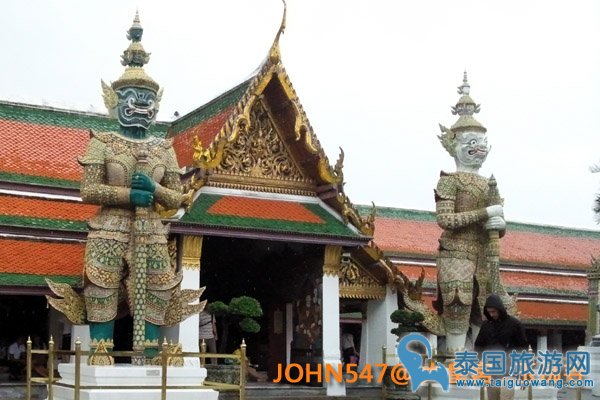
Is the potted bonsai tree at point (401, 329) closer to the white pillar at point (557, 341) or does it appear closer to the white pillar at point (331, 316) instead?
the white pillar at point (331, 316)

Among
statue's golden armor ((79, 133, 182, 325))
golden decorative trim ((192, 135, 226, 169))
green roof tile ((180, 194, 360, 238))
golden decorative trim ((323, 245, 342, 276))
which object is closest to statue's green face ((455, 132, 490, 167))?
green roof tile ((180, 194, 360, 238))

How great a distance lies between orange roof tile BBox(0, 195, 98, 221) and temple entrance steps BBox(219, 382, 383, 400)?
12.3 feet

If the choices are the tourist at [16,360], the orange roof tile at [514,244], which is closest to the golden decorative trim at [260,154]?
the tourist at [16,360]

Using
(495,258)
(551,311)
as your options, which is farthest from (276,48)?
(551,311)

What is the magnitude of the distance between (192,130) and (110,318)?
593 cm

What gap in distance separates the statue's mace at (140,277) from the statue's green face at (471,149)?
513 cm

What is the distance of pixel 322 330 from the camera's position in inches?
570

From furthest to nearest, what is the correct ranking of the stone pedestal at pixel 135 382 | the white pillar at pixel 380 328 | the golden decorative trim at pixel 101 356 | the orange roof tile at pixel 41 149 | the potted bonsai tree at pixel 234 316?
the orange roof tile at pixel 41 149
the white pillar at pixel 380 328
the potted bonsai tree at pixel 234 316
the golden decorative trim at pixel 101 356
the stone pedestal at pixel 135 382

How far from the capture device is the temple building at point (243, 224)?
1373 centimetres

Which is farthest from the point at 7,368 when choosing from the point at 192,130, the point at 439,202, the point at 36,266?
the point at 439,202

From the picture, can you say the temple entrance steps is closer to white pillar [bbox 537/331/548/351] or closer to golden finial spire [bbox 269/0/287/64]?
golden finial spire [bbox 269/0/287/64]

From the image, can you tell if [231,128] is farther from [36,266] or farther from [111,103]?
[36,266]

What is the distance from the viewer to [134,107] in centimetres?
1188

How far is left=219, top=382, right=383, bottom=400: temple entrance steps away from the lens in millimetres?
13406
